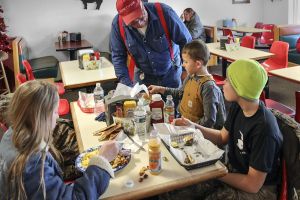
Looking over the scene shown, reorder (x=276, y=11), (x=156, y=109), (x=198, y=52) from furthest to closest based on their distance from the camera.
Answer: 1. (x=276, y=11)
2. (x=198, y=52)
3. (x=156, y=109)

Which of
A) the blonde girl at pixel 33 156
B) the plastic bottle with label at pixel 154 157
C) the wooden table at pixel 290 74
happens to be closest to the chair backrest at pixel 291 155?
the plastic bottle with label at pixel 154 157

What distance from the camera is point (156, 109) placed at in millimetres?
1780

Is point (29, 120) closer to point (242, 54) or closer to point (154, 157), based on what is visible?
point (154, 157)

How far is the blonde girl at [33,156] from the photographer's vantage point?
1.07 m

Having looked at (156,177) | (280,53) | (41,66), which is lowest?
(156,177)

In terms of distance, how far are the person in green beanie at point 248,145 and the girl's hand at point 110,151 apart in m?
0.40

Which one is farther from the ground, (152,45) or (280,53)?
(152,45)

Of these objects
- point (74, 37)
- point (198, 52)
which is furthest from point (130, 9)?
point (74, 37)

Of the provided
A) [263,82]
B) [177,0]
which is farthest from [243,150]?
[177,0]

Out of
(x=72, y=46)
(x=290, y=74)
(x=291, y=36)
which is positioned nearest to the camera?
(x=290, y=74)

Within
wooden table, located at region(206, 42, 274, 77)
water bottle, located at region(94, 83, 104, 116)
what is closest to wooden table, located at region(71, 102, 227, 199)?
water bottle, located at region(94, 83, 104, 116)

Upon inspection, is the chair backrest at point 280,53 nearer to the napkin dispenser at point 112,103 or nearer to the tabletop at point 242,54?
the tabletop at point 242,54

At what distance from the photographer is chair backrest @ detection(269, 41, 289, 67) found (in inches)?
151

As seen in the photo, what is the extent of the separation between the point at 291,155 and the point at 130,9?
135cm
